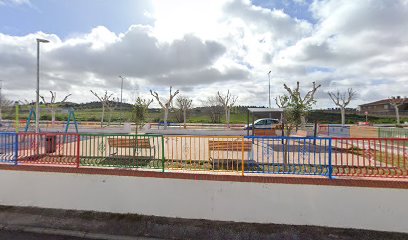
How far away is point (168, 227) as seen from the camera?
529cm

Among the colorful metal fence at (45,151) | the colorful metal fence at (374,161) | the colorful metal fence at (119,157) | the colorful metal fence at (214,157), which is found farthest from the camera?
the colorful metal fence at (45,151)

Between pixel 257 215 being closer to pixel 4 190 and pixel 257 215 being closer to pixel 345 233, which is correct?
pixel 345 233

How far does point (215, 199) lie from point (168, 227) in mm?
1182

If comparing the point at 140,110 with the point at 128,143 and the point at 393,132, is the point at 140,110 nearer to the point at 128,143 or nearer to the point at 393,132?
the point at 128,143

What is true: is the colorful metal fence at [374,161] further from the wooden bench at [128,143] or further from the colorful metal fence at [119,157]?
the wooden bench at [128,143]

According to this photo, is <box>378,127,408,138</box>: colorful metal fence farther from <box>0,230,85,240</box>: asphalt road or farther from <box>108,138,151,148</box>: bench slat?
<box>0,230,85,240</box>: asphalt road

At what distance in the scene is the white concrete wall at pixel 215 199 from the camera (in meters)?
5.07

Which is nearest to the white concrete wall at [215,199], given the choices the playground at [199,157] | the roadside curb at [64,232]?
the playground at [199,157]

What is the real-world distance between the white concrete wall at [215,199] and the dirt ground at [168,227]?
0.16 metres

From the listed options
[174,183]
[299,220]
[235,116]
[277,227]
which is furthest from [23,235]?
[235,116]

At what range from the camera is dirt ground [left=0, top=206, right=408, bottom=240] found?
16.2 ft

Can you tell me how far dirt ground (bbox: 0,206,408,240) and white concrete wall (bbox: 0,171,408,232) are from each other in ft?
0.52

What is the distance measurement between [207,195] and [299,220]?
2.06 meters

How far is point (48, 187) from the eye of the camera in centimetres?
616
